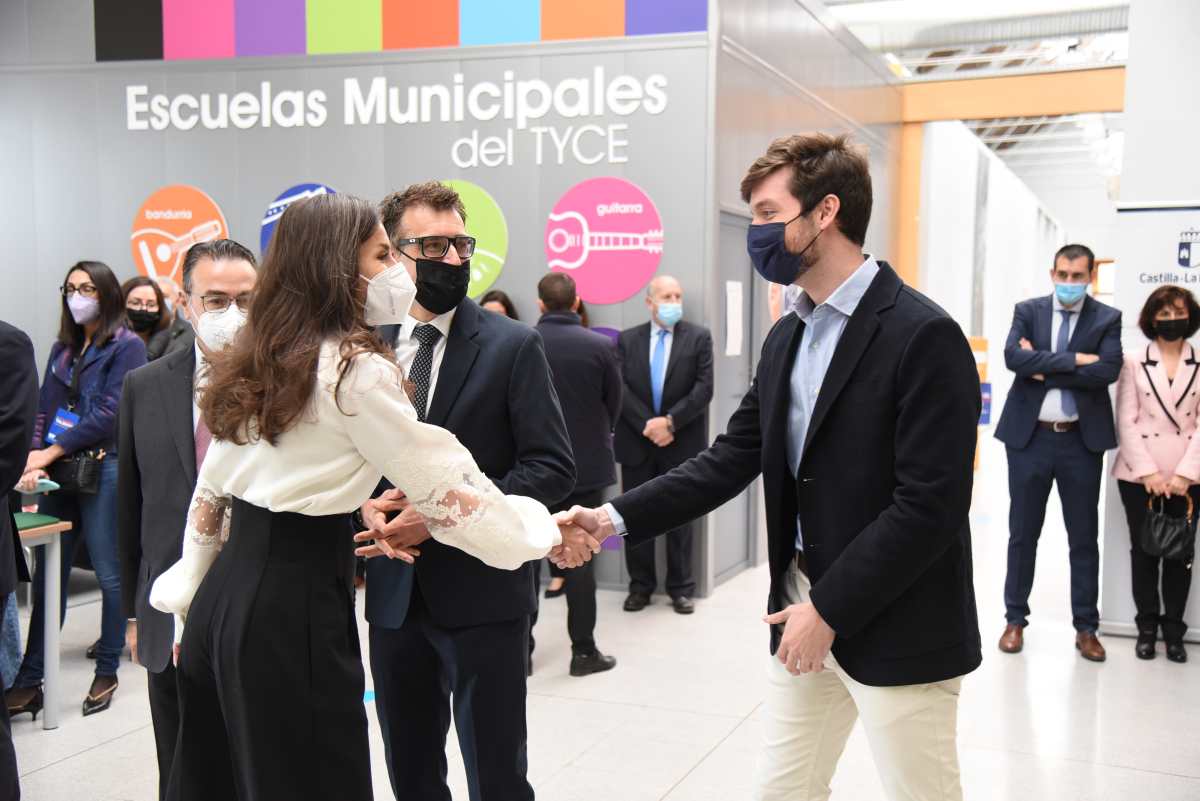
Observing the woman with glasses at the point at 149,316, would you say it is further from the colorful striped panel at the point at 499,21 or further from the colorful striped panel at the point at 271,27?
the colorful striped panel at the point at 499,21

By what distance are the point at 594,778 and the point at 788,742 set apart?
5.72ft

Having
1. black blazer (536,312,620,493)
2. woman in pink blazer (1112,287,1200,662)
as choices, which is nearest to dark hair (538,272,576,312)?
black blazer (536,312,620,493)

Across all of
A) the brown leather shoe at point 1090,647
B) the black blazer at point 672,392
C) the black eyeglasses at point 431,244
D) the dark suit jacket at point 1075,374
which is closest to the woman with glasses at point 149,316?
the black blazer at point 672,392

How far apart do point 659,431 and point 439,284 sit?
374cm

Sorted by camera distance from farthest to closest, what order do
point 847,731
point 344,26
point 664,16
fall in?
point 344,26
point 664,16
point 847,731

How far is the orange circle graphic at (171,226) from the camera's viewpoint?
749cm

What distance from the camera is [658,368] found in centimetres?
644

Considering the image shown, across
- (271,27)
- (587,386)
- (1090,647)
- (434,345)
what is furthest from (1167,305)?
(271,27)

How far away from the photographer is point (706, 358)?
6.36 metres

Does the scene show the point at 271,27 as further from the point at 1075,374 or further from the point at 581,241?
the point at 1075,374

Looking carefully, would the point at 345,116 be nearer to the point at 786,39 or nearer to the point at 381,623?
the point at 786,39

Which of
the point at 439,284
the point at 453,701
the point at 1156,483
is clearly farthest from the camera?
the point at 1156,483

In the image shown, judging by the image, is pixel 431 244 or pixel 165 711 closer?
pixel 431 244

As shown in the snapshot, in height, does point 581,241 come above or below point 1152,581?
above
